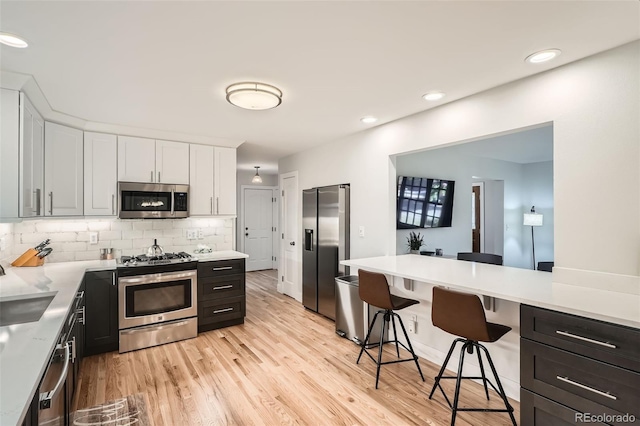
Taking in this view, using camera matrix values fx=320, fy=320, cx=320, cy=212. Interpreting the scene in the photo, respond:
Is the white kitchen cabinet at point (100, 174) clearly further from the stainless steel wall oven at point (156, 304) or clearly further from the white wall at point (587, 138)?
the white wall at point (587, 138)

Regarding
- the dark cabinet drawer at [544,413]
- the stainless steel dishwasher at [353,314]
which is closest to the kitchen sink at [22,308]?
the stainless steel dishwasher at [353,314]

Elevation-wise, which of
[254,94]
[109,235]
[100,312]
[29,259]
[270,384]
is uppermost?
[254,94]

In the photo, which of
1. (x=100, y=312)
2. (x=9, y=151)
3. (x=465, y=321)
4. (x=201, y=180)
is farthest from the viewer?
(x=201, y=180)

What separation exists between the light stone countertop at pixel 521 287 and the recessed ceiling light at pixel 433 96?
4.91 feet

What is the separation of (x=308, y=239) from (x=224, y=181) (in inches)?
56.9

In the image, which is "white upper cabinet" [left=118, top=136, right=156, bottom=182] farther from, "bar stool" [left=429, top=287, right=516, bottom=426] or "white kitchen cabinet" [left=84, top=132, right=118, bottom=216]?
"bar stool" [left=429, top=287, right=516, bottom=426]

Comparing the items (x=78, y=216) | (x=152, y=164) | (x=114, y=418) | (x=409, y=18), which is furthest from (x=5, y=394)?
(x=152, y=164)

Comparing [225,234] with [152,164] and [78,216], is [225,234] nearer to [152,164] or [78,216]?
[152,164]

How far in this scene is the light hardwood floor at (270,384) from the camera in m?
2.24

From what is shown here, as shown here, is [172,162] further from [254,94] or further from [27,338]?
[27,338]

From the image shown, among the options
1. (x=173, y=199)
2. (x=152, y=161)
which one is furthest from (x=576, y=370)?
(x=152, y=161)

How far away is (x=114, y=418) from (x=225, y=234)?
2.73 meters

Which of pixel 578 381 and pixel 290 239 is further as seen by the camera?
pixel 290 239

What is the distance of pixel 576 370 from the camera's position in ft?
5.50
